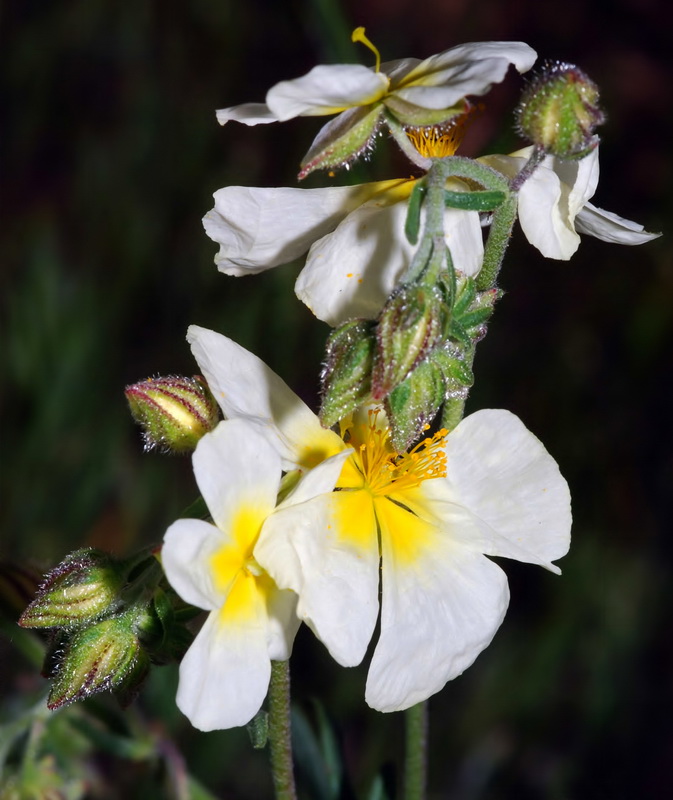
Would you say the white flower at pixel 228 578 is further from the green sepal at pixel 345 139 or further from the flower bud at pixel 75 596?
the green sepal at pixel 345 139

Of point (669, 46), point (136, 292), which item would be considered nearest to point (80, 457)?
point (136, 292)

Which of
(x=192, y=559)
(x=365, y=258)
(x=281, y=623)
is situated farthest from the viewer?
(x=365, y=258)

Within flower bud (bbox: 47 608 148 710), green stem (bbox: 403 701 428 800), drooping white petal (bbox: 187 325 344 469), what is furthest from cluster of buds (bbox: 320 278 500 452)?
green stem (bbox: 403 701 428 800)

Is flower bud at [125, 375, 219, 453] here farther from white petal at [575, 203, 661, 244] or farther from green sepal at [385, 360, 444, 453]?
white petal at [575, 203, 661, 244]

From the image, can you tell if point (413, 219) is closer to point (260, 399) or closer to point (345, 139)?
point (345, 139)

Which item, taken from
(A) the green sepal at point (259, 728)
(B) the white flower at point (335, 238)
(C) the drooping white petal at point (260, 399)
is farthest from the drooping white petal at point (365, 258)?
(A) the green sepal at point (259, 728)

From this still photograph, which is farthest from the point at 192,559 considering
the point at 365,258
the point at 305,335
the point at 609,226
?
the point at 305,335
